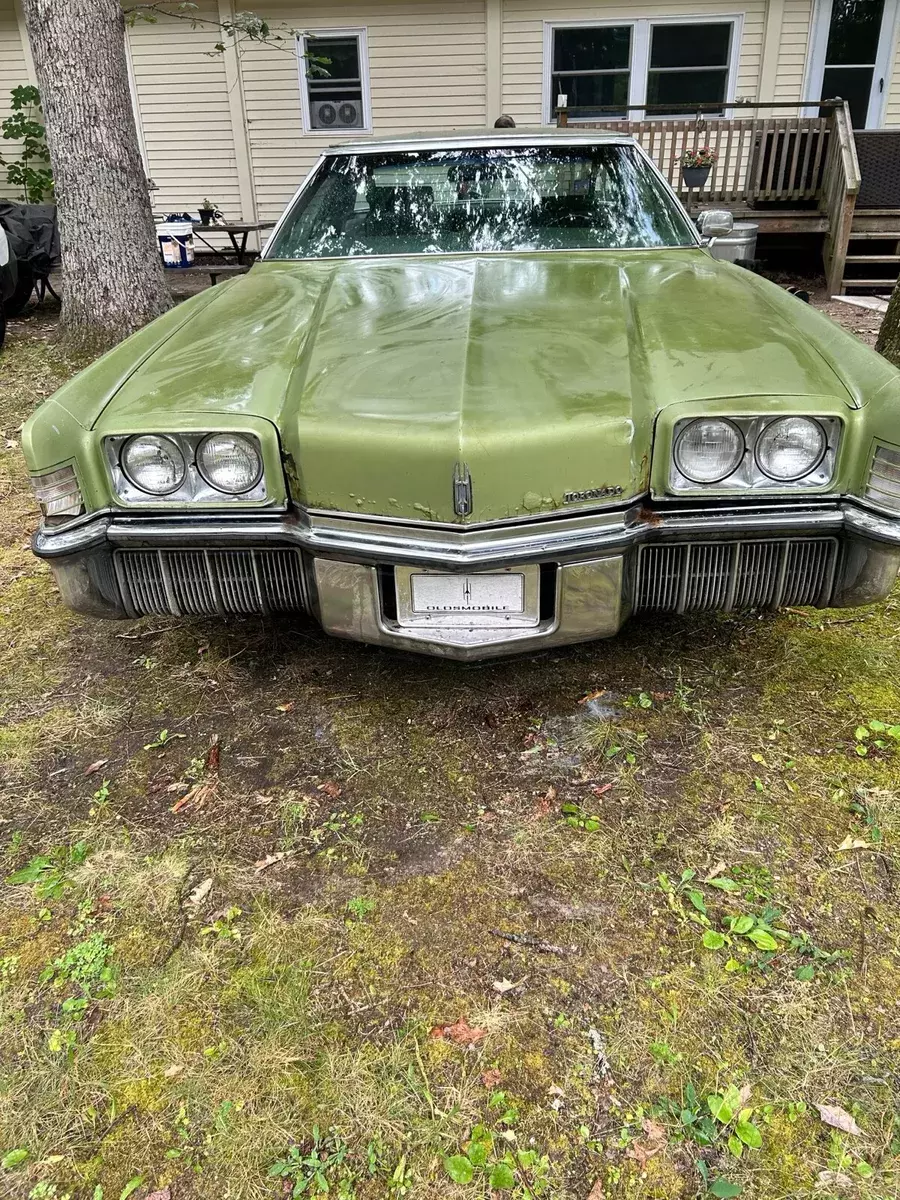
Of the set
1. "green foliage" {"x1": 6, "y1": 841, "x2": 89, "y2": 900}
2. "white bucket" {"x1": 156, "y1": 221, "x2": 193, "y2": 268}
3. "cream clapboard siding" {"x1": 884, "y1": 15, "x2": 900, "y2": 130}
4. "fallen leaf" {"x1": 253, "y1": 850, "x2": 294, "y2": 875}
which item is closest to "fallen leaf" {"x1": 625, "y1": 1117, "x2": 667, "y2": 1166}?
"fallen leaf" {"x1": 253, "y1": 850, "x2": 294, "y2": 875}

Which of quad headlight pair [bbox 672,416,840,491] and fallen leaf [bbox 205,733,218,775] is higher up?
quad headlight pair [bbox 672,416,840,491]

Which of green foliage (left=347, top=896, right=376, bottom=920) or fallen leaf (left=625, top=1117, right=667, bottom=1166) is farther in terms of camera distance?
green foliage (left=347, top=896, right=376, bottom=920)

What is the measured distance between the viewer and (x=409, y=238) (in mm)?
3412

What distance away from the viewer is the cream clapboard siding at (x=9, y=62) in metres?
11.8

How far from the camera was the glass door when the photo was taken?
34.6ft

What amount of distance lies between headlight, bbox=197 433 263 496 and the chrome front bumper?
9cm

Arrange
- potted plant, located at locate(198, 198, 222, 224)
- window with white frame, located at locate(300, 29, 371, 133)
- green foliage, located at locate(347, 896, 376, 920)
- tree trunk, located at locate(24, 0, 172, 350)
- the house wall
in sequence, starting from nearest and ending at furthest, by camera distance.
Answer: green foliage, located at locate(347, 896, 376, 920) < tree trunk, located at locate(24, 0, 172, 350) < potted plant, located at locate(198, 198, 222, 224) < the house wall < window with white frame, located at locate(300, 29, 371, 133)

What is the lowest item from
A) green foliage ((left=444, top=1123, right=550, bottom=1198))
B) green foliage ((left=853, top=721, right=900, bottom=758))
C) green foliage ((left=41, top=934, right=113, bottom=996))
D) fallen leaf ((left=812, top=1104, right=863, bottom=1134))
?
green foliage ((left=41, top=934, right=113, bottom=996))

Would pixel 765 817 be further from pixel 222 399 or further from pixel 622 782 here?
pixel 222 399

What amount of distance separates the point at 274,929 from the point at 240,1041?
284 millimetres

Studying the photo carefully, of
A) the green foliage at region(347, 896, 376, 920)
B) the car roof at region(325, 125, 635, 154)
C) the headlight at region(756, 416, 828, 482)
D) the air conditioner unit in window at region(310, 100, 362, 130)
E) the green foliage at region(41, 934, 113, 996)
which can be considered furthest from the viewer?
the air conditioner unit in window at region(310, 100, 362, 130)

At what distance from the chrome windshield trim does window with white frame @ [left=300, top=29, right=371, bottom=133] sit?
10.9 m

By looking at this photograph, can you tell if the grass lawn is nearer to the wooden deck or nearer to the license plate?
the license plate

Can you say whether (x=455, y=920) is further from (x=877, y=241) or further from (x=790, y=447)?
(x=877, y=241)
